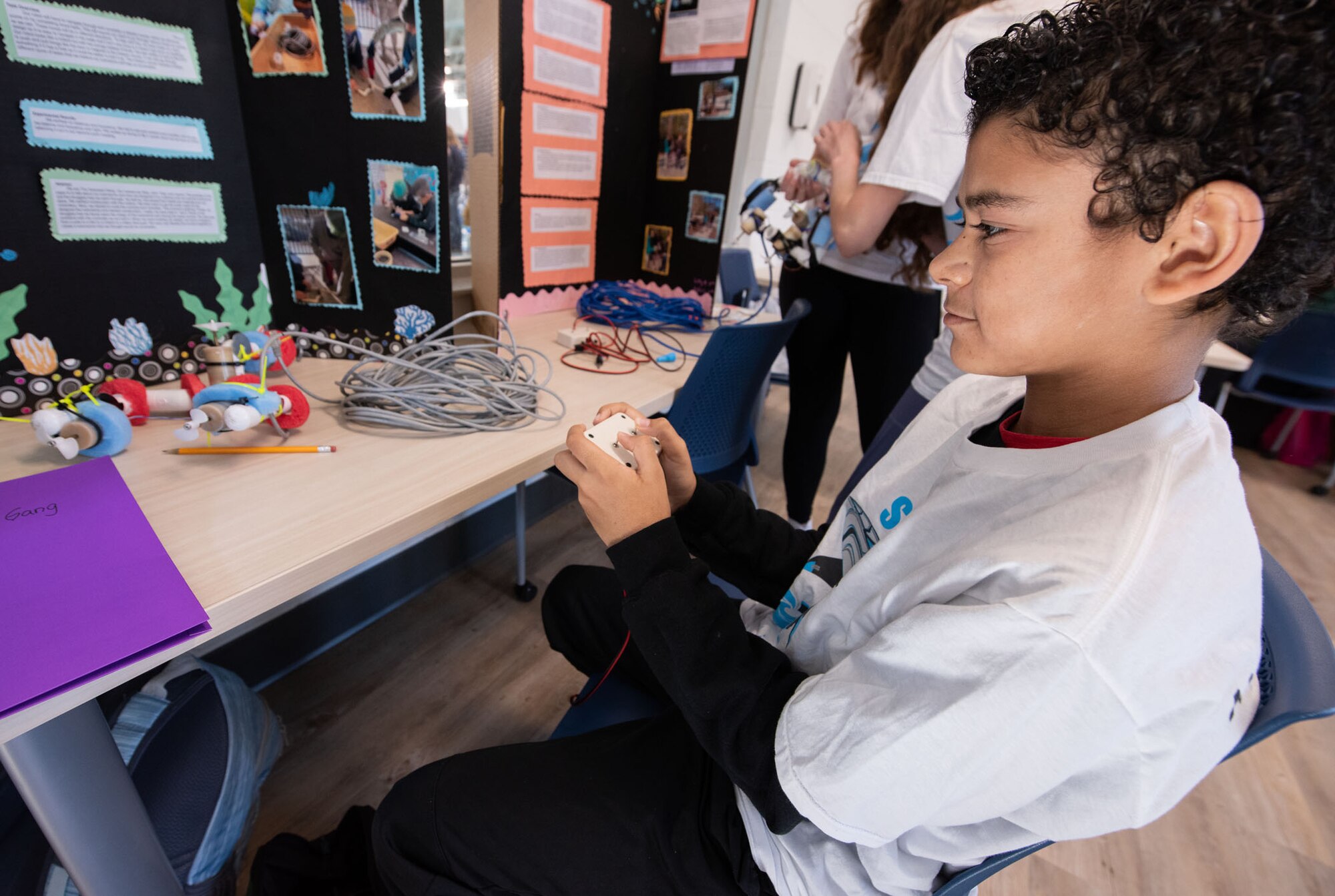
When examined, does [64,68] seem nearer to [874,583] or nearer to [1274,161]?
[874,583]

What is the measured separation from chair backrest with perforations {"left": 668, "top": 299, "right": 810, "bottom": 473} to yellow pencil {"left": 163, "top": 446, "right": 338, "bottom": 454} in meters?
0.62

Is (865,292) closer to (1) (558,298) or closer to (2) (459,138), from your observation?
(1) (558,298)

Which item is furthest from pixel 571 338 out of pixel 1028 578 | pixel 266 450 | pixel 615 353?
pixel 1028 578

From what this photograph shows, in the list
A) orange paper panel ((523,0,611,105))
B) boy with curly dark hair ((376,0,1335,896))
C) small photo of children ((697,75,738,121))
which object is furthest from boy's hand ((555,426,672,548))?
small photo of children ((697,75,738,121))

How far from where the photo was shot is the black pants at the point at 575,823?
0.58m

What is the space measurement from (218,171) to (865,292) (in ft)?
4.14

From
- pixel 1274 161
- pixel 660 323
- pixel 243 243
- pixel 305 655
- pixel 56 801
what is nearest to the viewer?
pixel 1274 161

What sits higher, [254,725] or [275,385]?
[275,385]

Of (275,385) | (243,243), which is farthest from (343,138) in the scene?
(275,385)

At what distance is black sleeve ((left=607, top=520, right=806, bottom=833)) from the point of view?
1.63 feet

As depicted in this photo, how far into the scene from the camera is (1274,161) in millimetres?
393

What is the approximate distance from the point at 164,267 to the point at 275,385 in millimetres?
250

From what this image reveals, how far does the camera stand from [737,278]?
256 centimetres

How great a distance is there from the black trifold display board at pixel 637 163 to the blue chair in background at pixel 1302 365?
2600mm
